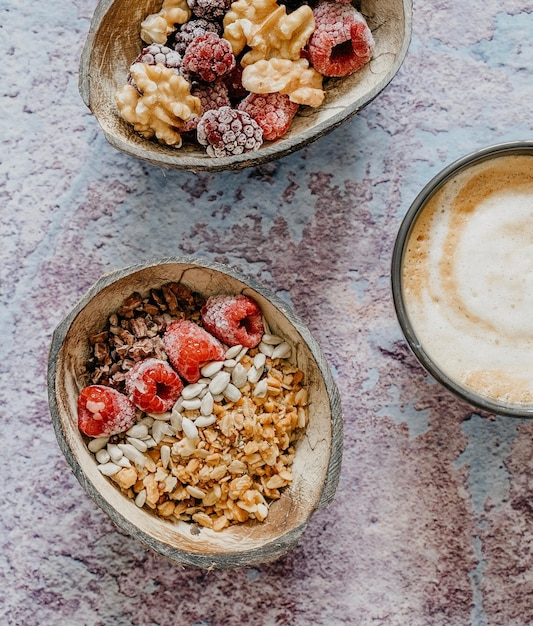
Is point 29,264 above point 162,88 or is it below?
below

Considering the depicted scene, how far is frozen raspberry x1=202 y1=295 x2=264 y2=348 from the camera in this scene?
1062mm

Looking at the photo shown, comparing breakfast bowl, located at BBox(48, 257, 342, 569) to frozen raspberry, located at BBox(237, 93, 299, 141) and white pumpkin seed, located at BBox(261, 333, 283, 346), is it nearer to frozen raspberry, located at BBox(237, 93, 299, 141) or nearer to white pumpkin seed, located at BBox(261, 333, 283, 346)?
white pumpkin seed, located at BBox(261, 333, 283, 346)

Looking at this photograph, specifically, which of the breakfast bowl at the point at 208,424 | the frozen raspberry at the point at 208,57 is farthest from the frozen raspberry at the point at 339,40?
the breakfast bowl at the point at 208,424

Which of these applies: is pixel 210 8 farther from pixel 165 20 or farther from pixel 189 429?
pixel 189 429

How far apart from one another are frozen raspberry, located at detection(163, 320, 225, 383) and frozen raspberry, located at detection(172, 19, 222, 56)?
374mm

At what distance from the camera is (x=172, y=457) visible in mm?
1083

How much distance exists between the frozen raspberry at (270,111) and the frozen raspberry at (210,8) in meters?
0.12

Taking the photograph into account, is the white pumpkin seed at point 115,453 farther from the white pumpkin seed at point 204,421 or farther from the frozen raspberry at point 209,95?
the frozen raspberry at point 209,95

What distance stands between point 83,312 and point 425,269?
454mm

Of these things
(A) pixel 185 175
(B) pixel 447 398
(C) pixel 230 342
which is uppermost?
(A) pixel 185 175

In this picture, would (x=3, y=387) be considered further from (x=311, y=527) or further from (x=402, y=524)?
(x=402, y=524)

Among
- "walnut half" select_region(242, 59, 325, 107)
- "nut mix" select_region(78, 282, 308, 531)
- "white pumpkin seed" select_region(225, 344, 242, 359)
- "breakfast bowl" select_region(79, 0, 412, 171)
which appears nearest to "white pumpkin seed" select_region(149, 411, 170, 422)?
"nut mix" select_region(78, 282, 308, 531)

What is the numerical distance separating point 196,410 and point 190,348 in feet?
0.30

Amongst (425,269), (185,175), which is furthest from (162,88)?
(425,269)
